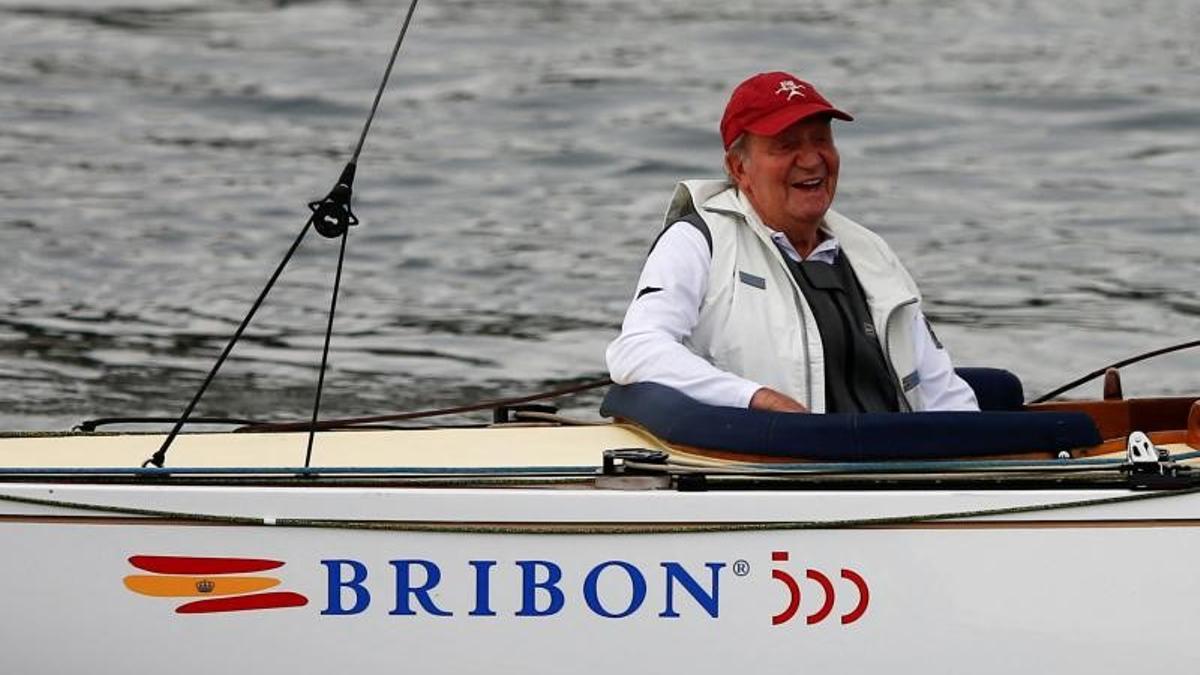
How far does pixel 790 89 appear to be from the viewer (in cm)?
559

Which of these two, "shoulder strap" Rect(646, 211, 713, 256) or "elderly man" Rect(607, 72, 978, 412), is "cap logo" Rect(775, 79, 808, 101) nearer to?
"elderly man" Rect(607, 72, 978, 412)

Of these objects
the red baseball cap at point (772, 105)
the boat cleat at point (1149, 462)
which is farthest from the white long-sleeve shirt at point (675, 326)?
the boat cleat at point (1149, 462)

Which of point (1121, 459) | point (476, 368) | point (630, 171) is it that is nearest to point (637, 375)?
point (1121, 459)

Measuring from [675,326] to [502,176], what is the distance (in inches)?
436

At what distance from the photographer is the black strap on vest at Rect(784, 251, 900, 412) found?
18.5 feet

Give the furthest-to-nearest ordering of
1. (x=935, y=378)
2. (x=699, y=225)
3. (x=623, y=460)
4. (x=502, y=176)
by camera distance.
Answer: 1. (x=502, y=176)
2. (x=935, y=378)
3. (x=699, y=225)
4. (x=623, y=460)

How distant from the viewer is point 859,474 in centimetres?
510

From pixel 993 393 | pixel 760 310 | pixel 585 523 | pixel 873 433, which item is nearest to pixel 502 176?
pixel 993 393

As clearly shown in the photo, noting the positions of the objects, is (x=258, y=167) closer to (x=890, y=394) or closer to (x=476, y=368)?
(x=476, y=368)

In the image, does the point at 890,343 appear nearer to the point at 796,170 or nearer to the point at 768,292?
the point at 768,292

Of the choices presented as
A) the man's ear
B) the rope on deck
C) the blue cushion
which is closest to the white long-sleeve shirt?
the man's ear

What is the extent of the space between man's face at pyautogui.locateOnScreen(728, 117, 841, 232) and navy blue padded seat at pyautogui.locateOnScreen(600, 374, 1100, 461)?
542 millimetres

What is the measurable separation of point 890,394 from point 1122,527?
887mm

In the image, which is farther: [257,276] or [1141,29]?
[1141,29]
